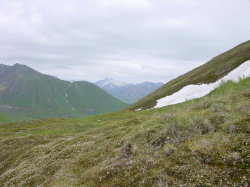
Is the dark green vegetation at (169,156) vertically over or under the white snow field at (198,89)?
under

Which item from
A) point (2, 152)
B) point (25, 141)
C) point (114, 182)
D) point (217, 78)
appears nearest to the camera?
point (114, 182)

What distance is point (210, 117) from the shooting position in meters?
16.1

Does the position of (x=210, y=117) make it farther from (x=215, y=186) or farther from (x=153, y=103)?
(x=153, y=103)

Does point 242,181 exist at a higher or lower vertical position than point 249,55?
lower

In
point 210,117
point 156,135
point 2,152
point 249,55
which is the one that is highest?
point 249,55

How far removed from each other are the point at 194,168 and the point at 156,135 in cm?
502

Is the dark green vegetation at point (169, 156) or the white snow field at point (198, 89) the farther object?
the white snow field at point (198, 89)

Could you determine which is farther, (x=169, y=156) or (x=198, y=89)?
(x=198, y=89)

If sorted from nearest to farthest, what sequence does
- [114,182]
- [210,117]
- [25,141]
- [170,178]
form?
[170,178] → [114,182] → [210,117] → [25,141]

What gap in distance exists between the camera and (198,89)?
2788 inches

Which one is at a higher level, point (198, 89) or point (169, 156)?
point (198, 89)

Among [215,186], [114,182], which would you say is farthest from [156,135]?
[215,186]

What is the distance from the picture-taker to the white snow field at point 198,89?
209 ft

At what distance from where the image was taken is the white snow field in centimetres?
6366
